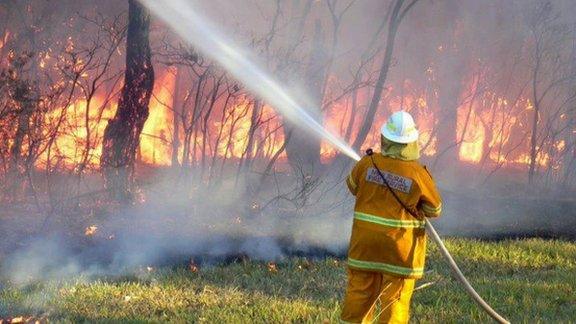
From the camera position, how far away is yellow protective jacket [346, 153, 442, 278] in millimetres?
4938

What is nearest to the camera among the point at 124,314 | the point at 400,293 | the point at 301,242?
the point at 400,293

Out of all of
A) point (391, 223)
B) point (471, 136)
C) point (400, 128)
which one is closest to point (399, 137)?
point (400, 128)

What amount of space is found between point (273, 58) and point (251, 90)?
661 millimetres

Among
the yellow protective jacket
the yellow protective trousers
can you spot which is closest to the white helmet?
the yellow protective jacket

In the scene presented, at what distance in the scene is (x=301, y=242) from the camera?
31.9 feet

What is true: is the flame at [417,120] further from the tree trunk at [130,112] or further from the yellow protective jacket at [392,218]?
the yellow protective jacket at [392,218]

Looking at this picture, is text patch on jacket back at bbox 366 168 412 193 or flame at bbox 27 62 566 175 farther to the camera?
flame at bbox 27 62 566 175

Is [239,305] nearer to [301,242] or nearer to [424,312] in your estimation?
[424,312]

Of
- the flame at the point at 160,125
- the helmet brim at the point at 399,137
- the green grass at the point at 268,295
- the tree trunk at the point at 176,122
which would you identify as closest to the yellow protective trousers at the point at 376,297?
the green grass at the point at 268,295

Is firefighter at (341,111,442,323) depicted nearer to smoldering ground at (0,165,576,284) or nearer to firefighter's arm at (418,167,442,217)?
firefighter's arm at (418,167,442,217)

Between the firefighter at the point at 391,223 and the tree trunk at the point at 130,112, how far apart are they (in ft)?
23.1

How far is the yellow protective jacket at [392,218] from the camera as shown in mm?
4938

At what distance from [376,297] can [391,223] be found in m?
0.51

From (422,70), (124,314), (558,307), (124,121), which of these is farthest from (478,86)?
(124,314)
